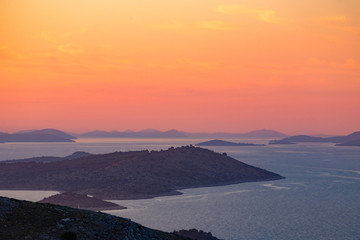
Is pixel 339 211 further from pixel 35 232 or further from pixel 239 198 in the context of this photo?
pixel 35 232

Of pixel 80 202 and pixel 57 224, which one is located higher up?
pixel 57 224

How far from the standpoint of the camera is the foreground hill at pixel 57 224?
136 ft

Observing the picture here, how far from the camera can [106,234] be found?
45000 millimetres

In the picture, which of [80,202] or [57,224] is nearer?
[57,224]

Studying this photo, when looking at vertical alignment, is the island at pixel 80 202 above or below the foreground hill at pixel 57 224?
below

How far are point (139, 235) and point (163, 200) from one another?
144m

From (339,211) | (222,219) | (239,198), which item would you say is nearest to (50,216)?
(222,219)

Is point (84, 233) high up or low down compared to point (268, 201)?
up

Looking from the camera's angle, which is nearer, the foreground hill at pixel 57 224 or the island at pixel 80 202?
the foreground hill at pixel 57 224

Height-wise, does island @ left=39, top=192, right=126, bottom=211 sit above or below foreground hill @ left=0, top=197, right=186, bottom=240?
below

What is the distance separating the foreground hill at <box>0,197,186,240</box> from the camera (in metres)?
41.3

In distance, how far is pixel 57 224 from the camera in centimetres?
4391

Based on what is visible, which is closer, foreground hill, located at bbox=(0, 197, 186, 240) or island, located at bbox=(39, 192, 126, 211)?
foreground hill, located at bbox=(0, 197, 186, 240)

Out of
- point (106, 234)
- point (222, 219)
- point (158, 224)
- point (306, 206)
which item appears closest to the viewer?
point (106, 234)
